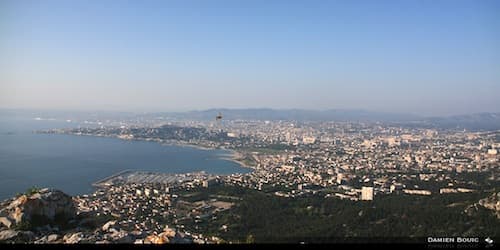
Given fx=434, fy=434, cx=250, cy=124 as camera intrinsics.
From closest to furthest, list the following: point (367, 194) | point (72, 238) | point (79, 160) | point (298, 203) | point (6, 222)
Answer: point (72, 238) < point (6, 222) < point (298, 203) < point (367, 194) < point (79, 160)

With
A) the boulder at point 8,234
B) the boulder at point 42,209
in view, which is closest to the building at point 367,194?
the boulder at point 42,209

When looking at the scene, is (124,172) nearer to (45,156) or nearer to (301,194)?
(45,156)

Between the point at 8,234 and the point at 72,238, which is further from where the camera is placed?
the point at 8,234

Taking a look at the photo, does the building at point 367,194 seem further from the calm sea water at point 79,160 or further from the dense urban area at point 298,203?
the calm sea water at point 79,160

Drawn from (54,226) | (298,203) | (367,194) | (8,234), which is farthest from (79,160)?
(8,234)

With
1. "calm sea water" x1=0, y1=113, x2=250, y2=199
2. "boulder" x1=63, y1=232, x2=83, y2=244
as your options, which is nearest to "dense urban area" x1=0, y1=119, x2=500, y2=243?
"boulder" x1=63, y1=232, x2=83, y2=244

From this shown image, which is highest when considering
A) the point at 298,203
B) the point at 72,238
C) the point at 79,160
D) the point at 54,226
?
the point at 72,238

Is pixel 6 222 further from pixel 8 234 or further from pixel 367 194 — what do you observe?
pixel 367 194
